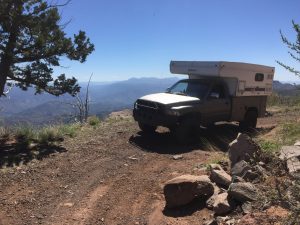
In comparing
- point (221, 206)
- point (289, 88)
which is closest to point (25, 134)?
point (289, 88)

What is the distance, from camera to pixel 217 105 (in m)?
12.5

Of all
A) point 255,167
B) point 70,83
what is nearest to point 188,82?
point 70,83

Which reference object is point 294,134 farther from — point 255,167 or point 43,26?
point 43,26

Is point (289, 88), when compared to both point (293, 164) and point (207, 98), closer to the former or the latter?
point (293, 164)

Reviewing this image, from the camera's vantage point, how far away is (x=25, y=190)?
7.68 metres

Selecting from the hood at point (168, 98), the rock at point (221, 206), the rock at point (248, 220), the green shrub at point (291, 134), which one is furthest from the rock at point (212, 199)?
the hood at point (168, 98)

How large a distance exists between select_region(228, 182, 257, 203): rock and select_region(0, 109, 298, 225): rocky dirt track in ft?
1.66

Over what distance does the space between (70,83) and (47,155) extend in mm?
2540

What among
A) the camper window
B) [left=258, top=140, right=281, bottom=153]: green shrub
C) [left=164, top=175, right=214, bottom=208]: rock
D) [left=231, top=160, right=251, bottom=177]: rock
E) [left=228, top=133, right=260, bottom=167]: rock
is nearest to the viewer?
Answer: [left=164, top=175, right=214, bottom=208]: rock

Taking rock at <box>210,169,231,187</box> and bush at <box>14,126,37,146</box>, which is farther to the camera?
bush at <box>14,126,37,146</box>

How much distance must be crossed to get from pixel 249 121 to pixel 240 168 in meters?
7.66

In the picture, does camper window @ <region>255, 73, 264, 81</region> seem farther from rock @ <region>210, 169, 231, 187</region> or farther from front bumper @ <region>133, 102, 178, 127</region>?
rock @ <region>210, 169, 231, 187</region>

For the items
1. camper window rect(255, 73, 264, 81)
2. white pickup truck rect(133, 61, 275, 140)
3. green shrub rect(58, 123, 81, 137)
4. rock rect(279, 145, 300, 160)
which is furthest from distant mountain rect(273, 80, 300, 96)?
green shrub rect(58, 123, 81, 137)

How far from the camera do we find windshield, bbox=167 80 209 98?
12.2 meters
